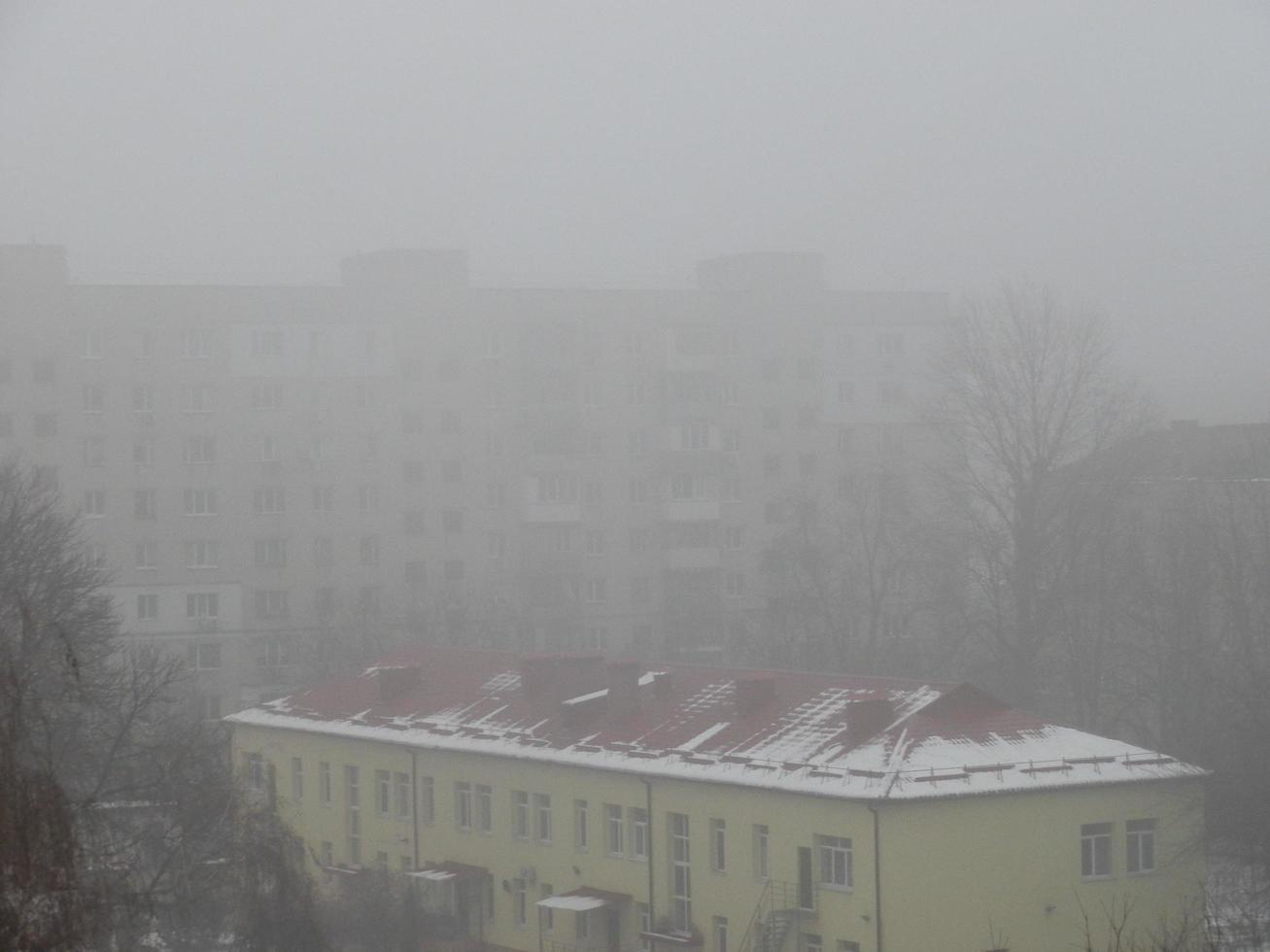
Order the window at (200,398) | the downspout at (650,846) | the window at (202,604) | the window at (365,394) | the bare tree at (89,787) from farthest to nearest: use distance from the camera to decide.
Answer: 1. the window at (365,394)
2. the window at (200,398)
3. the window at (202,604)
4. the downspout at (650,846)
5. the bare tree at (89,787)

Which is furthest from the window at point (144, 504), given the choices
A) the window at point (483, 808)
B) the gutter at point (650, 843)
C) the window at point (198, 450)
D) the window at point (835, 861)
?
the window at point (835, 861)

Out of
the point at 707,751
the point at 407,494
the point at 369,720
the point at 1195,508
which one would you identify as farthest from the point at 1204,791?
the point at 407,494

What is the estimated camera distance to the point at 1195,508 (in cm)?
3419

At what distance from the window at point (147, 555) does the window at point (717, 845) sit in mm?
29141

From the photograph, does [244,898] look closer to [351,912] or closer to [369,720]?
[351,912]

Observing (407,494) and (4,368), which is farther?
(407,494)

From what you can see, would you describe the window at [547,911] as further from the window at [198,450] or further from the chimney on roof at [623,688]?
the window at [198,450]

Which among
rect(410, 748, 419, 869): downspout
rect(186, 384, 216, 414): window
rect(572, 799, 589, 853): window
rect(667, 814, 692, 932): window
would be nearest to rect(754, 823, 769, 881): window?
rect(667, 814, 692, 932): window

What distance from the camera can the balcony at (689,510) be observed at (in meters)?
49.1

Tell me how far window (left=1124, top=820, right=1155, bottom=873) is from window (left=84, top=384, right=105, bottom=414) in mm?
33049

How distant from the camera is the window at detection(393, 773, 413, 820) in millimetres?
23547

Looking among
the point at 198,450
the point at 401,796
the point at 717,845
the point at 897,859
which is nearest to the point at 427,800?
the point at 401,796

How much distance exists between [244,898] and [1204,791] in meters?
10.9

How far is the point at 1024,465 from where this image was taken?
32688mm
